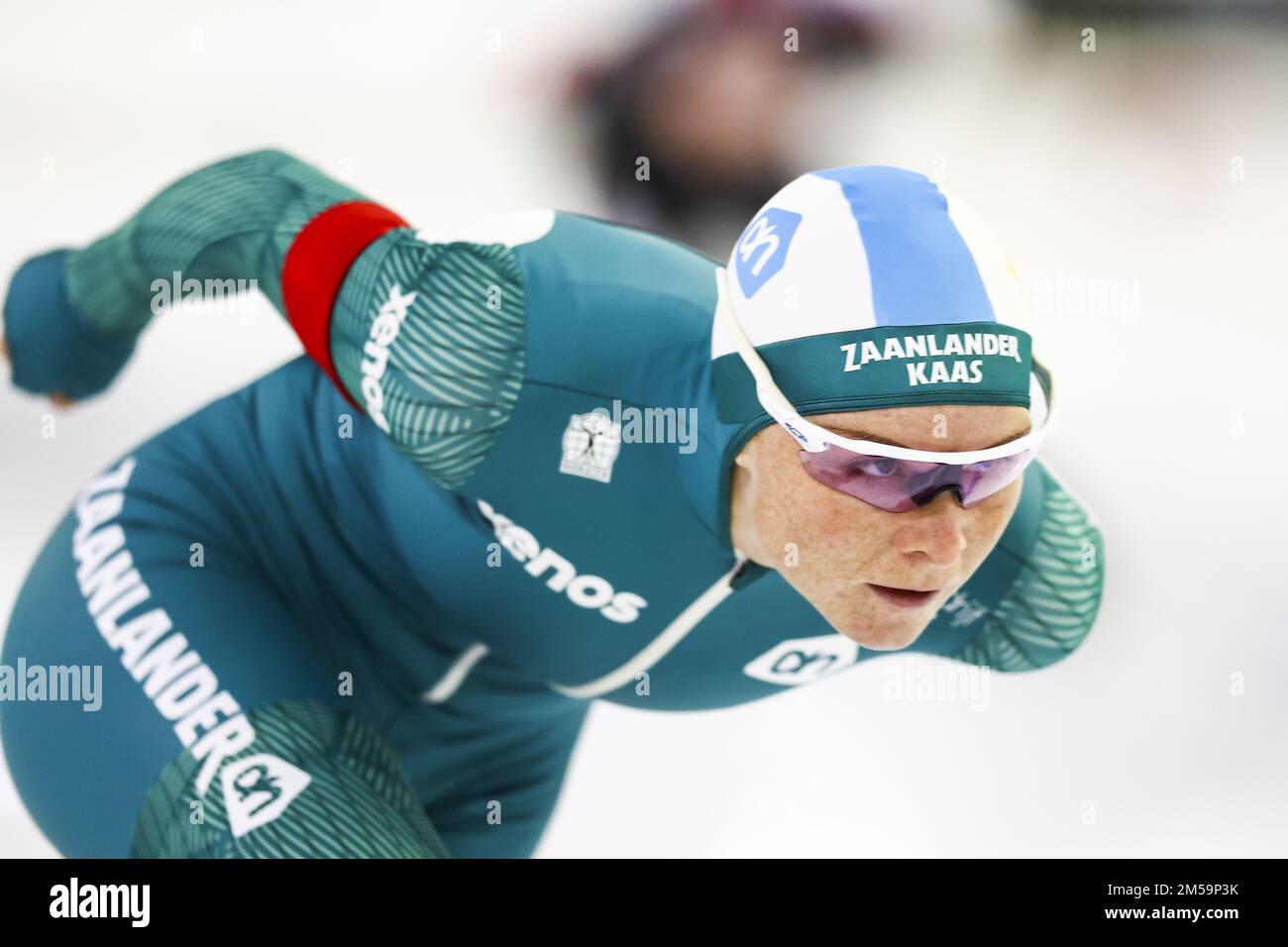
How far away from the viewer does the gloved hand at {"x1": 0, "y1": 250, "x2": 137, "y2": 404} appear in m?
1.76

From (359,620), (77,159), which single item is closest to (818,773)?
(359,620)

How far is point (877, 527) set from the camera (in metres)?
1.29

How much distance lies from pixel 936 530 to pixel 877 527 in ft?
0.16

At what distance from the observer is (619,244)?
60.5 inches

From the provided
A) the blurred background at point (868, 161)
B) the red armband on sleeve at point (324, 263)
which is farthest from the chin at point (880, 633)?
the blurred background at point (868, 161)

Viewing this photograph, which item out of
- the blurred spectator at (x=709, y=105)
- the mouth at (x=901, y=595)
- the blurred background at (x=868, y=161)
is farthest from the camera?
the blurred spectator at (x=709, y=105)

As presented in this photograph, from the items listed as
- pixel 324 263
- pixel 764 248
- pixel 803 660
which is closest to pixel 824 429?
pixel 764 248

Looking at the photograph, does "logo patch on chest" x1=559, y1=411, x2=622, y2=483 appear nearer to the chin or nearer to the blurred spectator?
the chin

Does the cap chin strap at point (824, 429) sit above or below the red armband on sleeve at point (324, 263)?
below

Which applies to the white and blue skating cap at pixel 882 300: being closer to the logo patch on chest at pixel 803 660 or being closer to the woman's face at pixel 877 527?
the woman's face at pixel 877 527

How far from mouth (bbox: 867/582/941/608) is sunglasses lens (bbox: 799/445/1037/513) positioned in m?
0.08

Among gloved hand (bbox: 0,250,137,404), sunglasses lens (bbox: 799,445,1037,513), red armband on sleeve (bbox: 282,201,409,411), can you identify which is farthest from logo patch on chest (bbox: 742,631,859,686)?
gloved hand (bbox: 0,250,137,404)

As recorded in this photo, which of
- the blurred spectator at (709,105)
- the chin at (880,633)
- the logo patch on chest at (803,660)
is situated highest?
the blurred spectator at (709,105)

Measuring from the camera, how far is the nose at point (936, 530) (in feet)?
4.18
